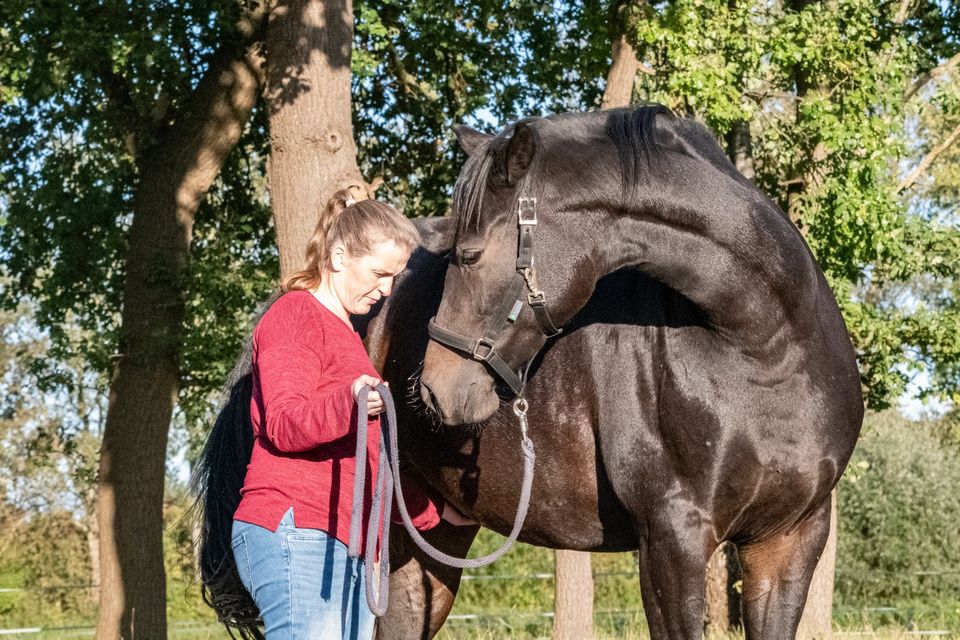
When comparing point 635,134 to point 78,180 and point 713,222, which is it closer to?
point 713,222

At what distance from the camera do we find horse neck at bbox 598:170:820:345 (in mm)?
3590

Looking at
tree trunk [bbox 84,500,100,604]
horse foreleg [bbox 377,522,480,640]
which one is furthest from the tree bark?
tree trunk [bbox 84,500,100,604]

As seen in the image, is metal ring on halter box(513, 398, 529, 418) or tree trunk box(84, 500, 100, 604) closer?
metal ring on halter box(513, 398, 529, 418)

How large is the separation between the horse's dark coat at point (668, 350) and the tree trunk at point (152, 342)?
346 inches

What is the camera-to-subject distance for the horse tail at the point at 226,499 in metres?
4.46

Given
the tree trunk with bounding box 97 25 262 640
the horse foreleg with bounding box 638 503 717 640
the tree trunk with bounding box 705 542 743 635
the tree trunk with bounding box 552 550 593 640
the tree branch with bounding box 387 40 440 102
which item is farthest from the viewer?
the tree trunk with bounding box 705 542 743 635

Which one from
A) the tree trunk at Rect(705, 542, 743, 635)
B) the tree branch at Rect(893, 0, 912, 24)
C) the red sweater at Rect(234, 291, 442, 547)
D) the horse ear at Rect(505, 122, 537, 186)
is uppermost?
the tree branch at Rect(893, 0, 912, 24)

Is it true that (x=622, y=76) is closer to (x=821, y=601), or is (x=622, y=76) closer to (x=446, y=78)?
(x=446, y=78)

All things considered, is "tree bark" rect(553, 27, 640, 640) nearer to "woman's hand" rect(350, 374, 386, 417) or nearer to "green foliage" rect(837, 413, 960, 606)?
"woman's hand" rect(350, 374, 386, 417)

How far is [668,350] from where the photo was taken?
3.88 m

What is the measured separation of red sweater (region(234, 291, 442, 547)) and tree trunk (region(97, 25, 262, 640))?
9.44 m

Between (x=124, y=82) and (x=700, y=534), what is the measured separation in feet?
37.1

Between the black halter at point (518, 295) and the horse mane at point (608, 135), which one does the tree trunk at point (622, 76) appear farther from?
the black halter at point (518, 295)

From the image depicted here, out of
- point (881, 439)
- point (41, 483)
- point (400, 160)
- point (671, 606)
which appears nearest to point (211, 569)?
point (671, 606)
